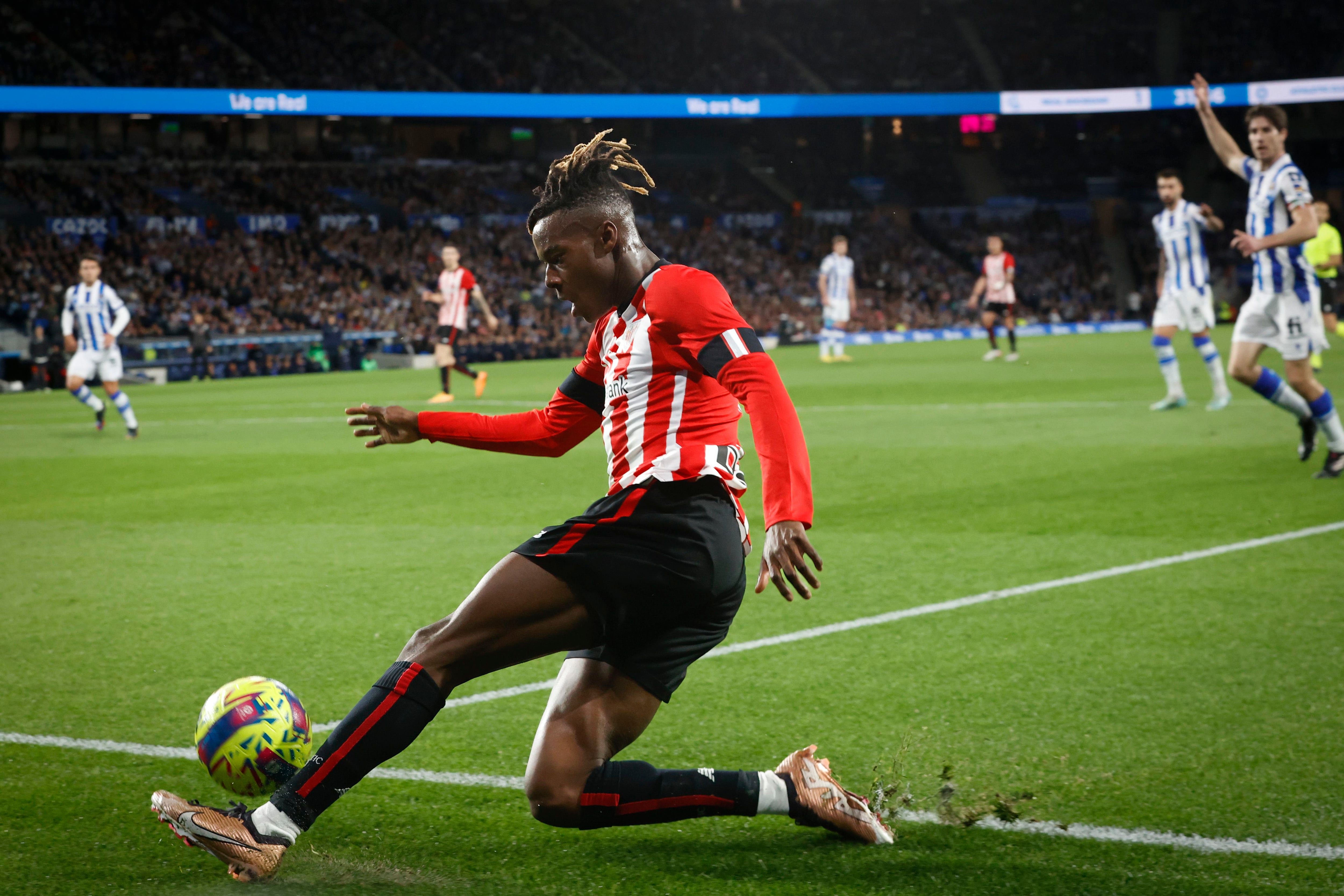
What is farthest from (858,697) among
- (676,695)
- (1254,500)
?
(1254,500)

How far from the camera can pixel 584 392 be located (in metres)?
3.83

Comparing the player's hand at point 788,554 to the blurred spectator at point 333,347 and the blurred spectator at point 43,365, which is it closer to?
the blurred spectator at point 43,365

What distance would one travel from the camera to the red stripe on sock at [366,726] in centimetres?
304

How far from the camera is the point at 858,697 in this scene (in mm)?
4664

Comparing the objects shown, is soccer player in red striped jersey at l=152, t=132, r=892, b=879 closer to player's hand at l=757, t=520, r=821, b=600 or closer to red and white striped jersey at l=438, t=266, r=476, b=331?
player's hand at l=757, t=520, r=821, b=600

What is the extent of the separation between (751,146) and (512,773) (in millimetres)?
46834

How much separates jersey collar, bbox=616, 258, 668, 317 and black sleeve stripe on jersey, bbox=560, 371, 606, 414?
0.42 meters

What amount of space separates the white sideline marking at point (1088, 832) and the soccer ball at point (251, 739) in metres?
0.36

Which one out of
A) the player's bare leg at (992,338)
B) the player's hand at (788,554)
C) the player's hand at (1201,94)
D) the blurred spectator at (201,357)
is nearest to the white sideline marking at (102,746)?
the player's hand at (788,554)

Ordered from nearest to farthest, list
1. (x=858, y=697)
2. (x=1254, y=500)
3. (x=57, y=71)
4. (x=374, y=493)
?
(x=858, y=697), (x=1254, y=500), (x=374, y=493), (x=57, y=71)

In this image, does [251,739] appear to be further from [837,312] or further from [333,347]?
[333,347]

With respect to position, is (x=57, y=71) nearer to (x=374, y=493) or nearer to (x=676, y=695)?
(x=374, y=493)

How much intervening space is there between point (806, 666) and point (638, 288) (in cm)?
226

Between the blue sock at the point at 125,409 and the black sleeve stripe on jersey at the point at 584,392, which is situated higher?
the black sleeve stripe on jersey at the point at 584,392
